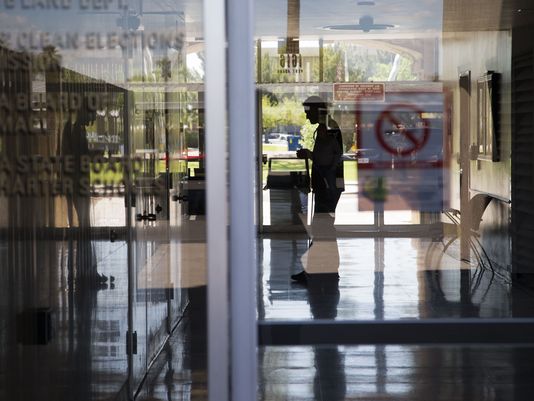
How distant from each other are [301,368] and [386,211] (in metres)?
5.81

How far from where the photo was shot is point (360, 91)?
11.5m

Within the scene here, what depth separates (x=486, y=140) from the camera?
985 cm

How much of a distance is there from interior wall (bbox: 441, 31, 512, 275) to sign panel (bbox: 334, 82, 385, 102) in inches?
30.8

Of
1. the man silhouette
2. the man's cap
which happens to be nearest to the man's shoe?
the man silhouette

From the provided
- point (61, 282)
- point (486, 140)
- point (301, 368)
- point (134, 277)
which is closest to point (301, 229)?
point (486, 140)

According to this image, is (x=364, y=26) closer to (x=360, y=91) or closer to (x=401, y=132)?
(x=360, y=91)

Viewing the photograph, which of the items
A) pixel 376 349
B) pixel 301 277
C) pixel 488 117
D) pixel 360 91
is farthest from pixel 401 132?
pixel 376 349

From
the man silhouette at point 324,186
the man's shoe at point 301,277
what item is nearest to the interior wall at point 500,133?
the man silhouette at point 324,186

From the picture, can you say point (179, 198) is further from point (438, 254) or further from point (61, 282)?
point (438, 254)

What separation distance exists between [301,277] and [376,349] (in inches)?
130

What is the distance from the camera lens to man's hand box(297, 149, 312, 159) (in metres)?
10.2

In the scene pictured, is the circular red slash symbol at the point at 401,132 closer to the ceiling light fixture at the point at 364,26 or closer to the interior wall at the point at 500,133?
the interior wall at the point at 500,133

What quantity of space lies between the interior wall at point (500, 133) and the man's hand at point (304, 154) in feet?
5.60

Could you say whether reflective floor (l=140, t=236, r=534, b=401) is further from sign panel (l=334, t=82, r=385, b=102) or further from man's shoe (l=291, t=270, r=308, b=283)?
sign panel (l=334, t=82, r=385, b=102)
